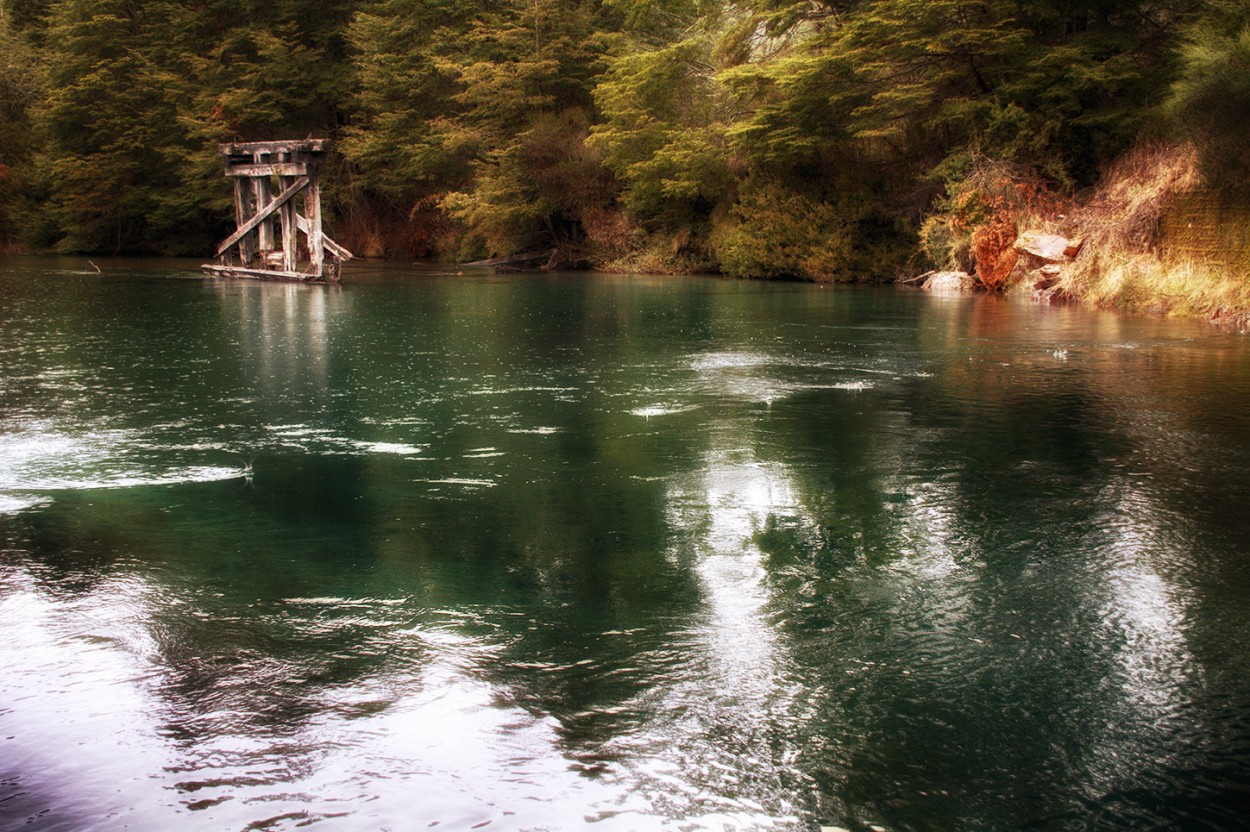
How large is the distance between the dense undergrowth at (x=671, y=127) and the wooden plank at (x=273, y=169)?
9.47 meters

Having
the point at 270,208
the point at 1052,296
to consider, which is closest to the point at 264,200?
the point at 270,208

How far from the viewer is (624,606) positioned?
386 centimetres

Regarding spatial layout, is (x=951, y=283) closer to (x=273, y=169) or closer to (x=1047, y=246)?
(x=1047, y=246)

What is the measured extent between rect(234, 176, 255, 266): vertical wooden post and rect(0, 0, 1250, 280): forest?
7.84 meters

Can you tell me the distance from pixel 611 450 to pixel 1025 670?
11.5 ft

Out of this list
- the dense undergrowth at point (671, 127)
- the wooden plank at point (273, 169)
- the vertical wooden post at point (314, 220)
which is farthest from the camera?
the vertical wooden post at point (314, 220)

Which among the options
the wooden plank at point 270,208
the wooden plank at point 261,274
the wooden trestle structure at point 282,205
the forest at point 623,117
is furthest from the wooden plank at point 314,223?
the forest at point 623,117

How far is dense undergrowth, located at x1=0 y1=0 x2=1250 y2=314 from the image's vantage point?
19141 millimetres

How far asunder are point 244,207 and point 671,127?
11.6 m

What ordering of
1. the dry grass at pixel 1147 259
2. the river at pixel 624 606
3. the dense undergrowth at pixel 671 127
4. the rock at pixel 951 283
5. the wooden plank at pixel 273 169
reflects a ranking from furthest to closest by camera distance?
the wooden plank at pixel 273 169 → the rock at pixel 951 283 → the dense undergrowth at pixel 671 127 → the dry grass at pixel 1147 259 → the river at pixel 624 606

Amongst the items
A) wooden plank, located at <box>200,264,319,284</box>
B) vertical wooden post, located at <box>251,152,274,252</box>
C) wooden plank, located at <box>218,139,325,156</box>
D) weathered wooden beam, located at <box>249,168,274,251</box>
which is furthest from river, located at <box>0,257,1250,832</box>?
weathered wooden beam, located at <box>249,168,274,251</box>

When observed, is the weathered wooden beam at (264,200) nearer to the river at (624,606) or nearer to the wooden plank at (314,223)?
the wooden plank at (314,223)

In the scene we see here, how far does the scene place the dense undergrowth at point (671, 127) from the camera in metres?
19.1

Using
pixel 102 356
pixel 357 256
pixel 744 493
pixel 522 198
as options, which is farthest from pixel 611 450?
pixel 357 256
